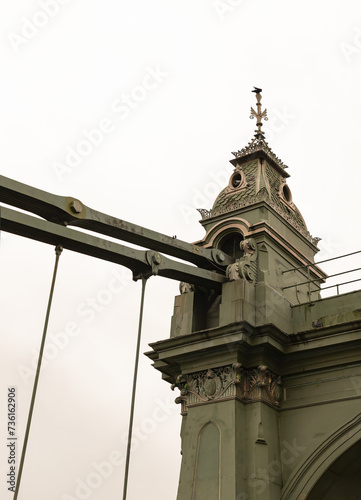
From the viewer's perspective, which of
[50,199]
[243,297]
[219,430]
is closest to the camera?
[50,199]

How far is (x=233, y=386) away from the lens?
42.5 ft

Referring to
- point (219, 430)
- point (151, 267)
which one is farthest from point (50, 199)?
point (219, 430)

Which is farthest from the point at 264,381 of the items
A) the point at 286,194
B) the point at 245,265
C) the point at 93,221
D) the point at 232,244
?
the point at 286,194

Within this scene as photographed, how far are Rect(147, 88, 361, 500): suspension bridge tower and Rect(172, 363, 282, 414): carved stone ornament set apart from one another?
20 mm

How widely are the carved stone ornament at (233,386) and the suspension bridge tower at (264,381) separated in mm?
20

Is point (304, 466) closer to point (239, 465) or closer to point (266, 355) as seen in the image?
point (239, 465)

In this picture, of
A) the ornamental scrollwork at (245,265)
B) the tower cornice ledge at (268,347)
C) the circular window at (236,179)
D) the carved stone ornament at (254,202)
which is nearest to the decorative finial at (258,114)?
the circular window at (236,179)

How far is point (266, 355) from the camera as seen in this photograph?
13312mm

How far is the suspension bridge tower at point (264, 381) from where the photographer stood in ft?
40.7

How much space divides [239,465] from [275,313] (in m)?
3.18

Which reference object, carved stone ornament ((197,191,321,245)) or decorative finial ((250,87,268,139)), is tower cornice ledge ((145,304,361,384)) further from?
decorative finial ((250,87,268,139))

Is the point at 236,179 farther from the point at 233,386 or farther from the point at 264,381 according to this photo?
the point at 233,386

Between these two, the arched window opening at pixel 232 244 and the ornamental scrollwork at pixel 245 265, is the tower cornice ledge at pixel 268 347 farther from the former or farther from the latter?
the arched window opening at pixel 232 244

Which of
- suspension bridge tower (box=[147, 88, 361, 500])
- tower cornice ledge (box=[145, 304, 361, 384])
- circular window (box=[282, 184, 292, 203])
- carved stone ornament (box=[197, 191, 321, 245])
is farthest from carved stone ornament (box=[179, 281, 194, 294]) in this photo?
circular window (box=[282, 184, 292, 203])
